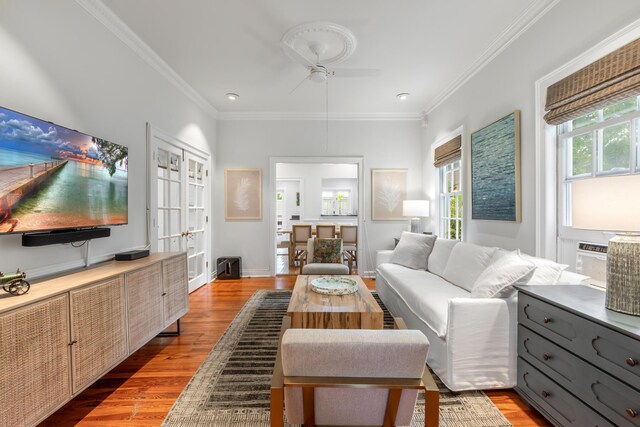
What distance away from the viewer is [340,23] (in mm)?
2596

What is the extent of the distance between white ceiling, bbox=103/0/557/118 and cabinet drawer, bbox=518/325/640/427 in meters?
2.48

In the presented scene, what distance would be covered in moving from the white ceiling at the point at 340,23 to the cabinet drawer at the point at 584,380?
248 cm

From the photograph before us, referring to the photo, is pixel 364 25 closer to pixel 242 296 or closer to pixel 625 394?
pixel 625 394

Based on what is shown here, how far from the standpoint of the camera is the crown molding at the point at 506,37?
229 cm

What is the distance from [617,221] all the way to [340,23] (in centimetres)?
246

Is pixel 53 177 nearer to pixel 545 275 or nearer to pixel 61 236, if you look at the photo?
pixel 61 236

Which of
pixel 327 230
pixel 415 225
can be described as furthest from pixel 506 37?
pixel 327 230

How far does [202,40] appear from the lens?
2.84 metres

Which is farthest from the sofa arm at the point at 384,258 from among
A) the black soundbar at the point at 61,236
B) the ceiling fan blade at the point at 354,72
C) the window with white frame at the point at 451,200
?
the black soundbar at the point at 61,236

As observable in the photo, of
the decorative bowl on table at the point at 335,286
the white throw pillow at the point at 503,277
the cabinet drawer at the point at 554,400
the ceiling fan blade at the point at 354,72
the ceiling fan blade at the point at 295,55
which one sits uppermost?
the ceiling fan blade at the point at 354,72

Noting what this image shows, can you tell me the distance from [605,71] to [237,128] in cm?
460

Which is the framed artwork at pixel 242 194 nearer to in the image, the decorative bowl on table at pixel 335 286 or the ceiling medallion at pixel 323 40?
the ceiling medallion at pixel 323 40

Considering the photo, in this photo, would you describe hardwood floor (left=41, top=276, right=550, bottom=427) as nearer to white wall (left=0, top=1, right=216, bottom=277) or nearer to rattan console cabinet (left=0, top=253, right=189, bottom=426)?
rattan console cabinet (left=0, top=253, right=189, bottom=426)

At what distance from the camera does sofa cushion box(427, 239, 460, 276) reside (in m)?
3.21
